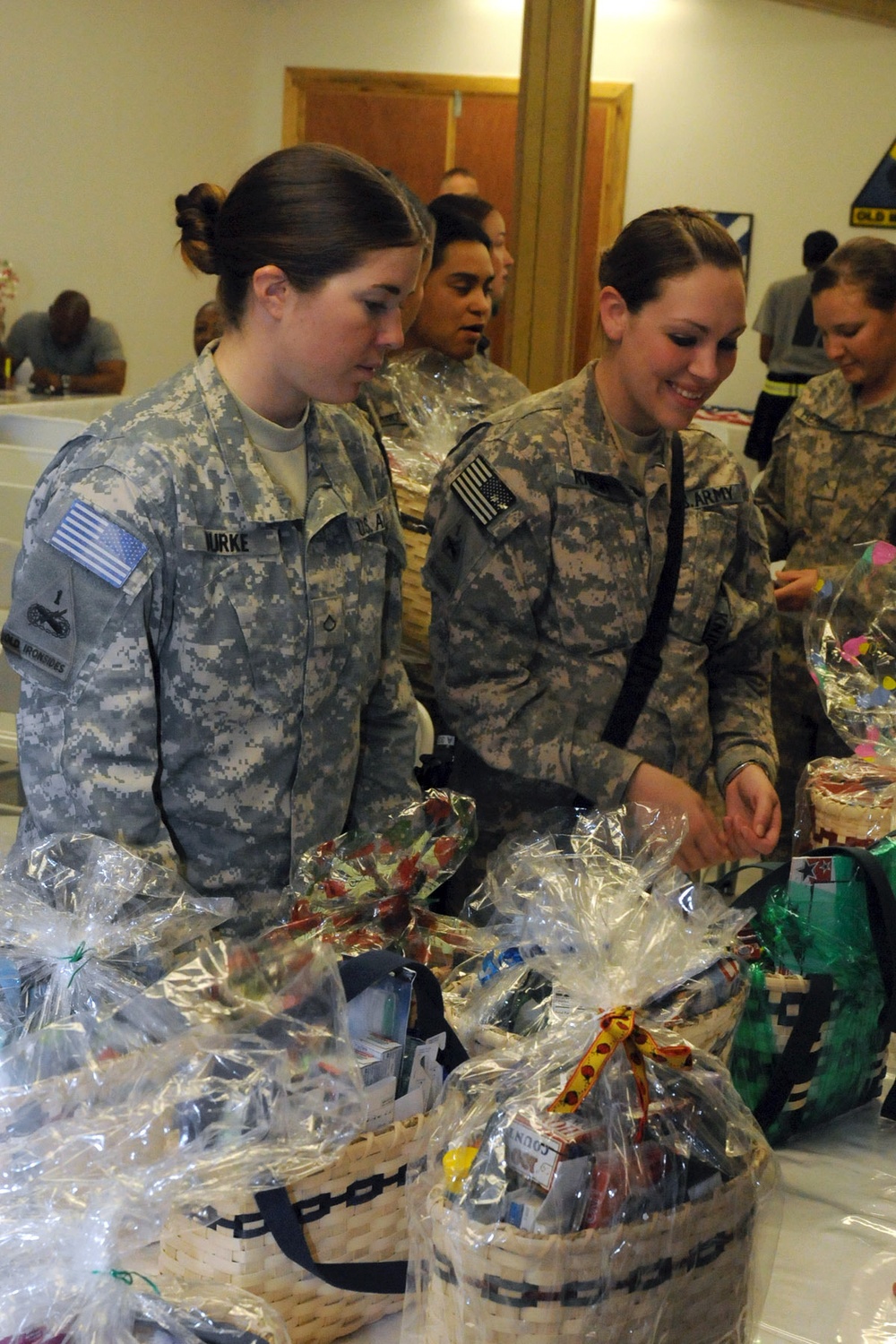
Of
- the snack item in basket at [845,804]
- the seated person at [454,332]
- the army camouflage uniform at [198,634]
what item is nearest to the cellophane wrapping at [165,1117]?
the army camouflage uniform at [198,634]

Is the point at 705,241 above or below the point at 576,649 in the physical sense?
above

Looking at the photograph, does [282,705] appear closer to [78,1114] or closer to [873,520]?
[78,1114]

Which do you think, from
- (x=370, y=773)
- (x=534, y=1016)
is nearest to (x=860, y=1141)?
(x=534, y=1016)

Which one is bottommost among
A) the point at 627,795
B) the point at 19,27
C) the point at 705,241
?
the point at 627,795

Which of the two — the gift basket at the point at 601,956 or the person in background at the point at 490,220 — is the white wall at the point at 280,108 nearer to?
the person in background at the point at 490,220

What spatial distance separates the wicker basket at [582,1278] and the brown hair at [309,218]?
3.04ft

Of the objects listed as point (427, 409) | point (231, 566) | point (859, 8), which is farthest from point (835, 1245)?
point (859, 8)

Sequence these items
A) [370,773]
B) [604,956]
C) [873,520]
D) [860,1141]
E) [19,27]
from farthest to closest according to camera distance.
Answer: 1. [19,27]
2. [873,520]
3. [370,773]
4. [860,1141]
5. [604,956]

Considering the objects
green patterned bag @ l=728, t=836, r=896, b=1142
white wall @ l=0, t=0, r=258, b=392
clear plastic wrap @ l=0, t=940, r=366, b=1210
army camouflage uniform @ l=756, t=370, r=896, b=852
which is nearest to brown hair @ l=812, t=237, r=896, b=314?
army camouflage uniform @ l=756, t=370, r=896, b=852

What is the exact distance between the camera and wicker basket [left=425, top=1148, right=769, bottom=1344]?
2.56 feet

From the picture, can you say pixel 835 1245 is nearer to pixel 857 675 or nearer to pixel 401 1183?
pixel 401 1183

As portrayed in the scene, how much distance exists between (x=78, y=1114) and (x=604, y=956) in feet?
1.34

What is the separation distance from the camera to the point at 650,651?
183 cm

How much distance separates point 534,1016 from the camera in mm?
1037
